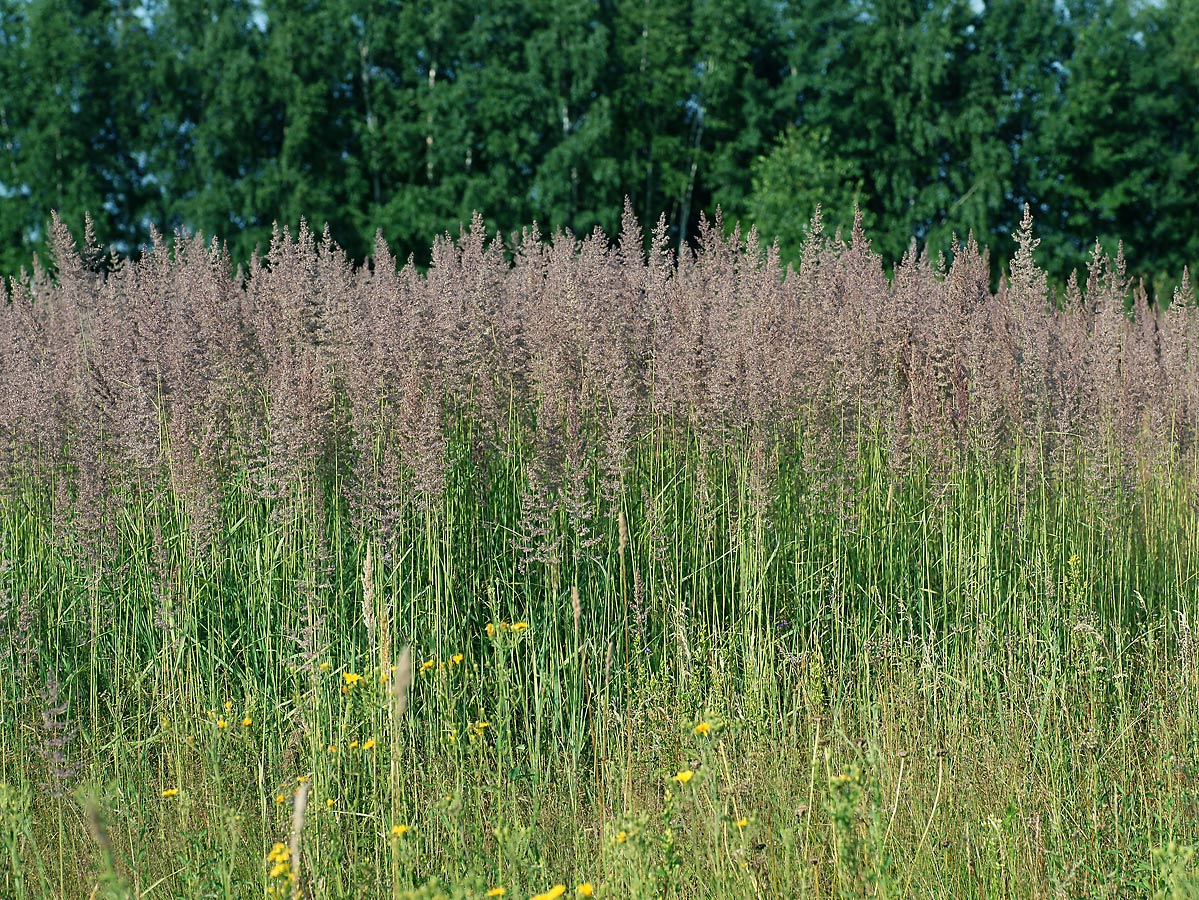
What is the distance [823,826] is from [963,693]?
0.90 meters

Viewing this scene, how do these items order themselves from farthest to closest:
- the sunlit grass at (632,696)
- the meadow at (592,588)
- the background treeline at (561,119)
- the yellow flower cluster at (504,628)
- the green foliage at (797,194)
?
the background treeline at (561,119)
the green foliage at (797,194)
the yellow flower cluster at (504,628)
the meadow at (592,588)
the sunlit grass at (632,696)

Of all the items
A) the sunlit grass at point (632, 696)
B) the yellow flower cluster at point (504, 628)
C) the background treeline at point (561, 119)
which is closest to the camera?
the sunlit grass at point (632, 696)

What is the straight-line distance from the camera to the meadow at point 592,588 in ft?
10.6

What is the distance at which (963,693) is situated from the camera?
388 cm

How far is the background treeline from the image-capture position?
965 inches

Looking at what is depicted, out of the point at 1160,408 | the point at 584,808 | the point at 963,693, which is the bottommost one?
the point at 584,808

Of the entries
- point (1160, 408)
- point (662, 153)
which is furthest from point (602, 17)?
point (1160, 408)

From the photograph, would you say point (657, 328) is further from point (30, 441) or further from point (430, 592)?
point (30, 441)

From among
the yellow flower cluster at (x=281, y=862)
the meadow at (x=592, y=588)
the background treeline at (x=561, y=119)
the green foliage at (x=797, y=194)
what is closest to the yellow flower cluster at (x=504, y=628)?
the meadow at (x=592, y=588)

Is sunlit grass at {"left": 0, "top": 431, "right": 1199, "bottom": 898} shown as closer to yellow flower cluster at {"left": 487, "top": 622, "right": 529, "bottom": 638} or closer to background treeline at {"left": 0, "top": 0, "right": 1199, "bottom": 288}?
yellow flower cluster at {"left": 487, "top": 622, "right": 529, "bottom": 638}

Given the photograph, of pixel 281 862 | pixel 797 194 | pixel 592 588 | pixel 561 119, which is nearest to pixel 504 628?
pixel 592 588

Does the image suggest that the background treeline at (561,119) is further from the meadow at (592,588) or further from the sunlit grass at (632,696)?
the sunlit grass at (632,696)

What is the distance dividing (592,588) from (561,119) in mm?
23170

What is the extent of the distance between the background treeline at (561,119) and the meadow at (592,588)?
16381mm
